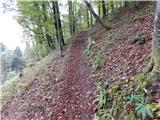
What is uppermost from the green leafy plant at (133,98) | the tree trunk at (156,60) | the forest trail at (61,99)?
the tree trunk at (156,60)

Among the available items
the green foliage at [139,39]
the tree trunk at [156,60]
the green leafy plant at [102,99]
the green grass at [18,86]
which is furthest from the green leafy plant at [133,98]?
the green grass at [18,86]

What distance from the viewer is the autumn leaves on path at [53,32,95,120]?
710 centimetres

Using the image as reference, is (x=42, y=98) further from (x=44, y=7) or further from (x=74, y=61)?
(x=44, y=7)

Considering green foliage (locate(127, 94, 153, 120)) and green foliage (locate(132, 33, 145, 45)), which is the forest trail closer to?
green foliage (locate(127, 94, 153, 120))

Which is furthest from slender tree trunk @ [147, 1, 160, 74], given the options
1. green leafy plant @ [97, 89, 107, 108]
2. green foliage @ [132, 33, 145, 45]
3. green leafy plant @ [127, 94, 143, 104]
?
green foliage @ [132, 33, 145, 45]

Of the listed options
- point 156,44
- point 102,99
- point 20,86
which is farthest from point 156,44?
point 20,86

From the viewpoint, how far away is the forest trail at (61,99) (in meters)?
7.44

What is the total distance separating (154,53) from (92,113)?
93.9 inches

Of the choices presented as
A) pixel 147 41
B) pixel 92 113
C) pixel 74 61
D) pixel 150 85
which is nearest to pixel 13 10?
pixel 74 61

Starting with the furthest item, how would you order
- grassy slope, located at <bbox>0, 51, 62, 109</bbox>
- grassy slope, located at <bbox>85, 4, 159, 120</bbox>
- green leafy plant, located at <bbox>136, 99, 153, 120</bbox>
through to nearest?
grassy slope, located at <bbox>0, 51, 62, 109</bbox>
grassy slope, located at <bbox>85, 4, 159, 120</bbox>
green leafy plant, located at <bbox>136, 99, 153, 120</bbox>

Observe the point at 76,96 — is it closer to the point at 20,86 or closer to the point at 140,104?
the point at 140,104

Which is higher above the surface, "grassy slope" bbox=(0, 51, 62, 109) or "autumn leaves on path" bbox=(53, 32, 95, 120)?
"autumn leaves on path" bbox=(53, 32, 95, 120)

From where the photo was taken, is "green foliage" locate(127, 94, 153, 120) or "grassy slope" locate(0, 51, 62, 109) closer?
"green foliage" locate(127, 94, 153, 120)

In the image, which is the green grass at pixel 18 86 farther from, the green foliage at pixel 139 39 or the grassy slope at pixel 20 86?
the green foliage at pixel 139 39
